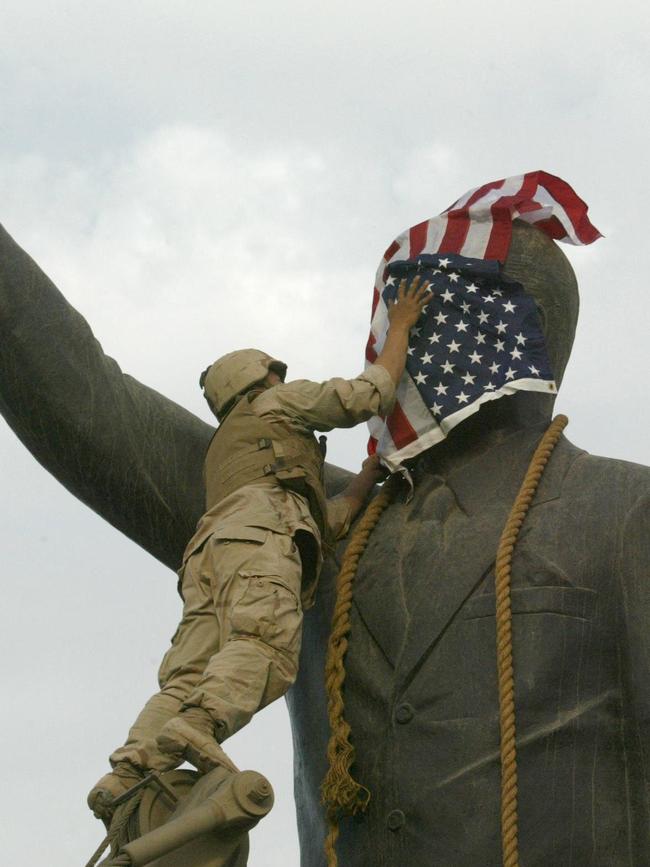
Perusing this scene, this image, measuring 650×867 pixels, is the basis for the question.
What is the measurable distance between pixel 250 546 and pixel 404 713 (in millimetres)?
873

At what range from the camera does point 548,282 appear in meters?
9.24

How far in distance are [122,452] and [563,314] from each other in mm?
1977

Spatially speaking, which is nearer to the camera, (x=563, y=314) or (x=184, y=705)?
(x=184, y=705)

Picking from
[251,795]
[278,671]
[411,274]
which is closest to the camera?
[251,795]

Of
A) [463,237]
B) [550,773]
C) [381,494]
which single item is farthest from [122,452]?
[550,773]

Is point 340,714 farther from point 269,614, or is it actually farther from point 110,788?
point 110,788

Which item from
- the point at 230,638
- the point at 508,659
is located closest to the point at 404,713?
the point at 508,659

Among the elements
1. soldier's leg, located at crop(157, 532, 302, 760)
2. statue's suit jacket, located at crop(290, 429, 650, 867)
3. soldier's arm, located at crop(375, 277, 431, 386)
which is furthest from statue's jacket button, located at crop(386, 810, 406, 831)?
soldier's arm, located at crop(375, 277, 431, 386)

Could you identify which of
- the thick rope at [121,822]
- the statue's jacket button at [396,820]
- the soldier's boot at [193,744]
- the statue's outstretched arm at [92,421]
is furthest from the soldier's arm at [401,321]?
the thick rope at [121,822]

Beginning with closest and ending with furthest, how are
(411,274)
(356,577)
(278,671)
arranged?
(278,671) → (356,577) → (411,274)

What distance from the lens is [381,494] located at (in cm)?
898

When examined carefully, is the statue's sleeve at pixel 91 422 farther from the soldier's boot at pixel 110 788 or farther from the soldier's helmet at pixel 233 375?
the soldier's boot at pixel 110 788

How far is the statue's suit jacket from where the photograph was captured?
7.86 m

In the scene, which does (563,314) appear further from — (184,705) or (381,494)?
(184,705)
